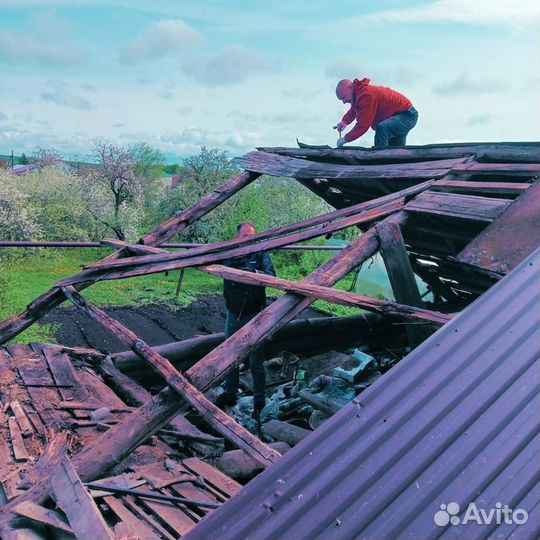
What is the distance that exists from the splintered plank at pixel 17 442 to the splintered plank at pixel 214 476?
1.38m

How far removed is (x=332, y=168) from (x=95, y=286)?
14060 mm

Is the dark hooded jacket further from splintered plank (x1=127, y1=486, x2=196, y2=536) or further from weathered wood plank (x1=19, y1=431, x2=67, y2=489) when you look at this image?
splintered plank (x1=127, y1=486, x2=196, y2=536)

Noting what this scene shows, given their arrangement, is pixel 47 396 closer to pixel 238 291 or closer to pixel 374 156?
pixel 238 291

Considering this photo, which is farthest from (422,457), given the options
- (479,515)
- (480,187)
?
(480,187)

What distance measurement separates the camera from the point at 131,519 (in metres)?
3.60

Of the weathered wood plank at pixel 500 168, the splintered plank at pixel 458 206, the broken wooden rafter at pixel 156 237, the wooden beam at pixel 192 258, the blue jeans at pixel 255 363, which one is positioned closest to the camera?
the splintered plank at pixel 458 206

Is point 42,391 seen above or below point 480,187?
below

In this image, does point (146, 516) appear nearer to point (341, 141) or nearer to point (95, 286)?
point (341, 141)

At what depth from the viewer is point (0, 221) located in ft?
69.9

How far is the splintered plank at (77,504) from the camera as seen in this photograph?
330 cm

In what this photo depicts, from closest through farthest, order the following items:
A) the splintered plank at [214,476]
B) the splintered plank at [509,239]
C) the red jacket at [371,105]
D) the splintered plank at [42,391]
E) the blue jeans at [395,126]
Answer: the splintered plank at [509,239]
the splintered plank at [214,476]
the splintered plank at [42,391]
the red jacket at [371,105]
the blue jeans at [395,126]

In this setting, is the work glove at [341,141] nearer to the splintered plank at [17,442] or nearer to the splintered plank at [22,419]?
the splintered plank at [22,419]

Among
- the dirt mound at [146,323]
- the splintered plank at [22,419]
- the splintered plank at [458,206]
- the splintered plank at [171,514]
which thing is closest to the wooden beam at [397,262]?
the splintered plank at [458,206]

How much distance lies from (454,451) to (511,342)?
0.78m
